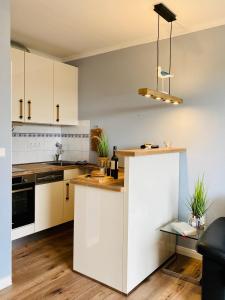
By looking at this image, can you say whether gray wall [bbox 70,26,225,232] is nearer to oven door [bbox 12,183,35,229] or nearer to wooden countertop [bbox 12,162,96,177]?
wooden countertop [bbox 12,162,96,177]

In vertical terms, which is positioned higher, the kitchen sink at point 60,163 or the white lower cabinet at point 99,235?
the kitchen sink at point 60,163

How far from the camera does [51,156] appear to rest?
13.2 ft

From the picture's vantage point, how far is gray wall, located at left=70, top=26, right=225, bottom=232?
269 cm

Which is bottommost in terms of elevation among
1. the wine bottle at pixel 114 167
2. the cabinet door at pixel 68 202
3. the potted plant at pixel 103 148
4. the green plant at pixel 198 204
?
the cabinet door at pixel 68 202

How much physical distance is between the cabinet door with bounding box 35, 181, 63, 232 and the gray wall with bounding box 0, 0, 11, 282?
36.1 inches

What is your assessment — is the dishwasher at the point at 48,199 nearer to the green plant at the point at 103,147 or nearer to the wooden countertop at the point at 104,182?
the green plant at the point at 103,147

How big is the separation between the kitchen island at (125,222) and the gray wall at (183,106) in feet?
1.41

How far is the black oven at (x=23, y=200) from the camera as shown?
2881 mm

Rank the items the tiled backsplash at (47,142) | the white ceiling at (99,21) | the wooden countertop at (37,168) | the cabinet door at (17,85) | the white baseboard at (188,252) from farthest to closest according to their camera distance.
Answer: the tiled backsplash at (47,142)
the cabinet door at (17,85)
the wooden countertop at (37,168)
the white baseboard at (188,252)
the white ceiling at (99,21)

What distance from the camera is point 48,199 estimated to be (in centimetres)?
327

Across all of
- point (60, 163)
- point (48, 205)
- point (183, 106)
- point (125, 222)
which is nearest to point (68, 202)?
point (48, 205)

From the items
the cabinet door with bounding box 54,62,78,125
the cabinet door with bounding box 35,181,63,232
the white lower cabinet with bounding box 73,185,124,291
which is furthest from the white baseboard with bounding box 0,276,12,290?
the cabinet door with bounding box 54,62,78,125

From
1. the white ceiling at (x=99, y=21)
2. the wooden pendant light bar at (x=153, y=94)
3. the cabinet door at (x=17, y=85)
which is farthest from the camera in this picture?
the cabinet door at (x=17, y=85)

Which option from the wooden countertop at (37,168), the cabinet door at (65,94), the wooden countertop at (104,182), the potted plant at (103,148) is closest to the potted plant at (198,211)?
the wooden countertop at (104,182)
